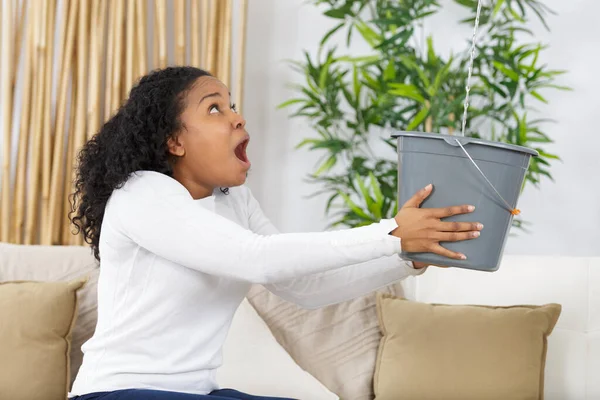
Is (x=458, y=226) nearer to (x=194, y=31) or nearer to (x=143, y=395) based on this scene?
(x=143, y=395)

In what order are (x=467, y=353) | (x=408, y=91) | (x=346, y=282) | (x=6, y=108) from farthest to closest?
(x=408, y=91)
(x=6, y=108)
(x=467, y=353)
(x=346, y=282)

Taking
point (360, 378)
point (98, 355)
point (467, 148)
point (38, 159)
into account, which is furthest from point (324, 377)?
point (38, 159)

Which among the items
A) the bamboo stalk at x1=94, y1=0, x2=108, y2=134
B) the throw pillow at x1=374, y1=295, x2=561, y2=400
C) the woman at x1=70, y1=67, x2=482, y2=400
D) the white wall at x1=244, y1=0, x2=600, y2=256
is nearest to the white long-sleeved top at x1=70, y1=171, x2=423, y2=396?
the woman at x1=70, y1=67, x2=482, y2=400

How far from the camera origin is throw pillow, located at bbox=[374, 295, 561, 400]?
2.08m

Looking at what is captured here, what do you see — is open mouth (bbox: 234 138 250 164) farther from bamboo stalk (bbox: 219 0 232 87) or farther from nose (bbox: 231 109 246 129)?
bamboo stalk (bbox: 219 0 232 87)

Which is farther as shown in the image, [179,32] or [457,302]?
[179,32]

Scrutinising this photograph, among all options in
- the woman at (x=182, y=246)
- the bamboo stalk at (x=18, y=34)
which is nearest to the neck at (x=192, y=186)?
the woman at (x=182, y=246)

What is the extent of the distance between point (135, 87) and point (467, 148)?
0.72 metres

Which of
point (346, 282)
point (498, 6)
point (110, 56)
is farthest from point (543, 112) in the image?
point (346, 282)

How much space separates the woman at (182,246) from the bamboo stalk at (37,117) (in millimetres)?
1426

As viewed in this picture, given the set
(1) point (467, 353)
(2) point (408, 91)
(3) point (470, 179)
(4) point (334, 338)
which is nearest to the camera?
(3) point (470, 179)

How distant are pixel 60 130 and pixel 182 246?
1.82m

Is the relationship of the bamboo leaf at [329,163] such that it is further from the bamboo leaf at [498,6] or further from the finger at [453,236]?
the finger at [453,236]

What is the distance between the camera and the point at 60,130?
9.78 ft
